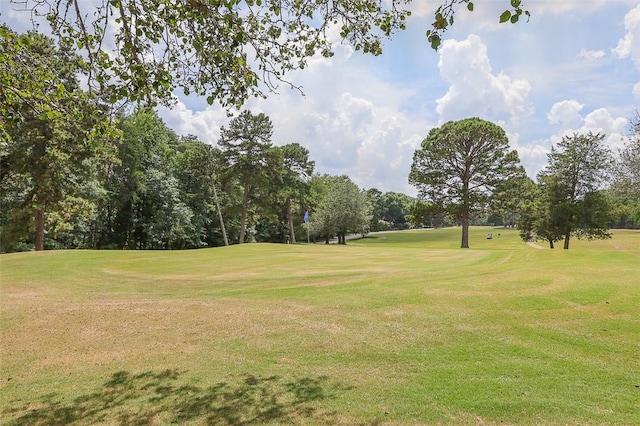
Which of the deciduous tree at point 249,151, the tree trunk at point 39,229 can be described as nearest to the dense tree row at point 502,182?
the deciduous tree at point 249,151

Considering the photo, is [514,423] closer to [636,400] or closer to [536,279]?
[636,400]

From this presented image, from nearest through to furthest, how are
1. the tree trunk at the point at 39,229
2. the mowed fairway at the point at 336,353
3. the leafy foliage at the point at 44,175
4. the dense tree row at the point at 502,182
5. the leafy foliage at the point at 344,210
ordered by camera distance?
the mowed fairway at the point at 336,353 → the leafy foliage at the point at 44,175 → the tree trunk at the point at 39,229 → the dense tree row at the point at 502,182 → the leafy foliage at the point at 344,210

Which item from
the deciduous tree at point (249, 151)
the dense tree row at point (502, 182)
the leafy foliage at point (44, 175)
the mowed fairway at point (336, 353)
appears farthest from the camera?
the deciduous tree at point (249, 151)

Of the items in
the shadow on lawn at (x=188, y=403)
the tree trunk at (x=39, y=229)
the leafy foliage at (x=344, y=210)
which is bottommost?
the shadow on lawn at (x=188, y=403)

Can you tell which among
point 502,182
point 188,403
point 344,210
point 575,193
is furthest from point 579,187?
point 188,403

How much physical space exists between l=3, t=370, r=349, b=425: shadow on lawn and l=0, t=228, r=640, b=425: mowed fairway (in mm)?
27

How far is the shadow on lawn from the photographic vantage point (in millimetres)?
4809

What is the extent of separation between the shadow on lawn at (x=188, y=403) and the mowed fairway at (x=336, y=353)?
0.03 m

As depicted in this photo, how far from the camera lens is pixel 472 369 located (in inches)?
234

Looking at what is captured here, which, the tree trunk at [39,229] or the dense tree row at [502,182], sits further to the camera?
the dense tree row at [502,182]

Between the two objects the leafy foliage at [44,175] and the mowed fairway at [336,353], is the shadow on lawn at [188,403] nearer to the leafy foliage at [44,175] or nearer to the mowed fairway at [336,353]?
the mowed fairway at [336,353]

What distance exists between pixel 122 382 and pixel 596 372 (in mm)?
7466

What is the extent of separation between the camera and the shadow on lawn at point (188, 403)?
189 inches

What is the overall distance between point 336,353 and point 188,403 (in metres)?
2.69
